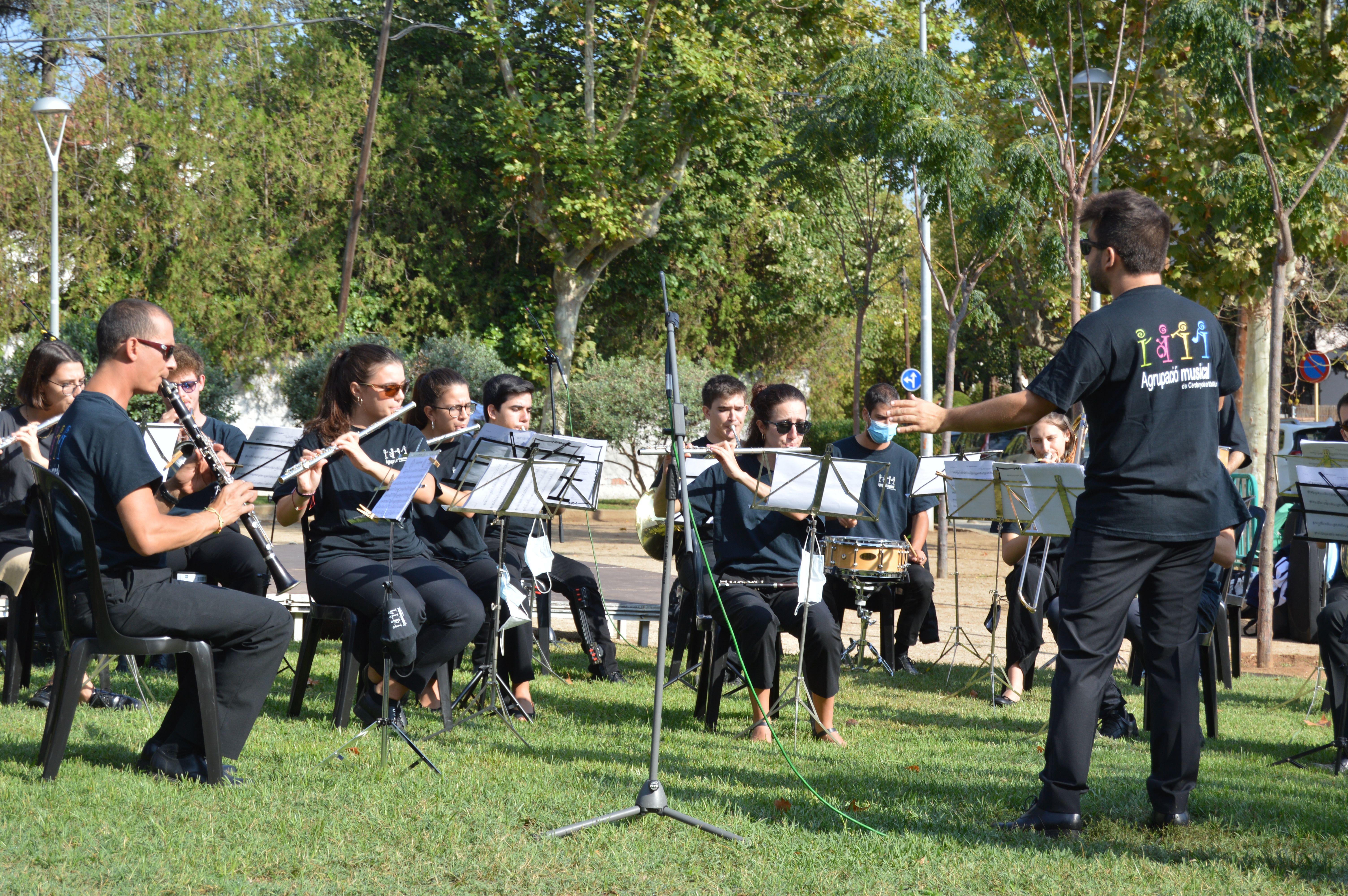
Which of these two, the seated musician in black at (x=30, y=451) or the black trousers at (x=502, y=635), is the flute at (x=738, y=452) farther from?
the seated musician in black at (x=30, y=451)

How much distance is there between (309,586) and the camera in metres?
5.87

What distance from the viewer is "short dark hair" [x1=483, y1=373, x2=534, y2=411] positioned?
708cm

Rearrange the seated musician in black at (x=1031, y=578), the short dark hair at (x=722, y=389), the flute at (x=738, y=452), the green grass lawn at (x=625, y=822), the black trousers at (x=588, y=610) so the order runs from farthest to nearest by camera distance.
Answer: the black trousers at (x=588, y=610)
the seated musician in black at (x=1031, y=578)
the short dark hair at (x=722, y=389)
the flute at (x=738, y=452)
the green grass lawn at (x=625, y=822)

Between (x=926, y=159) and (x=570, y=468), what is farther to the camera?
(x=926, y=159)

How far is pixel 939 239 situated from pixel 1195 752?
25590 millimetres

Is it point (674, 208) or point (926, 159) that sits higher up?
point (674, 208)

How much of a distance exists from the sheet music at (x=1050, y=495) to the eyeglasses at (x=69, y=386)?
4.90 metres

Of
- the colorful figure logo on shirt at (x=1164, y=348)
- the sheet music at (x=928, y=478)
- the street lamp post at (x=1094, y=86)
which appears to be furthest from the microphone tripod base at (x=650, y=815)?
the street lamp post at (x=1094, y=86)

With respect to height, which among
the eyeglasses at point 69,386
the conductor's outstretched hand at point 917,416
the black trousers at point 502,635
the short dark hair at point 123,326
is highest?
the short dark hair at point 123,326

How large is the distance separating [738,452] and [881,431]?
5.38ft

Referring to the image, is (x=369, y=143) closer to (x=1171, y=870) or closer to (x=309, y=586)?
(x=309, y=586)

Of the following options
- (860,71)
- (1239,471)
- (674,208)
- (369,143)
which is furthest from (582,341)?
(1239,471)

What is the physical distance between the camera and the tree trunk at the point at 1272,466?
8102 millimetres

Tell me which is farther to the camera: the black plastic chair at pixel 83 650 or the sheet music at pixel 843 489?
the sheet music at pixel 843 489
